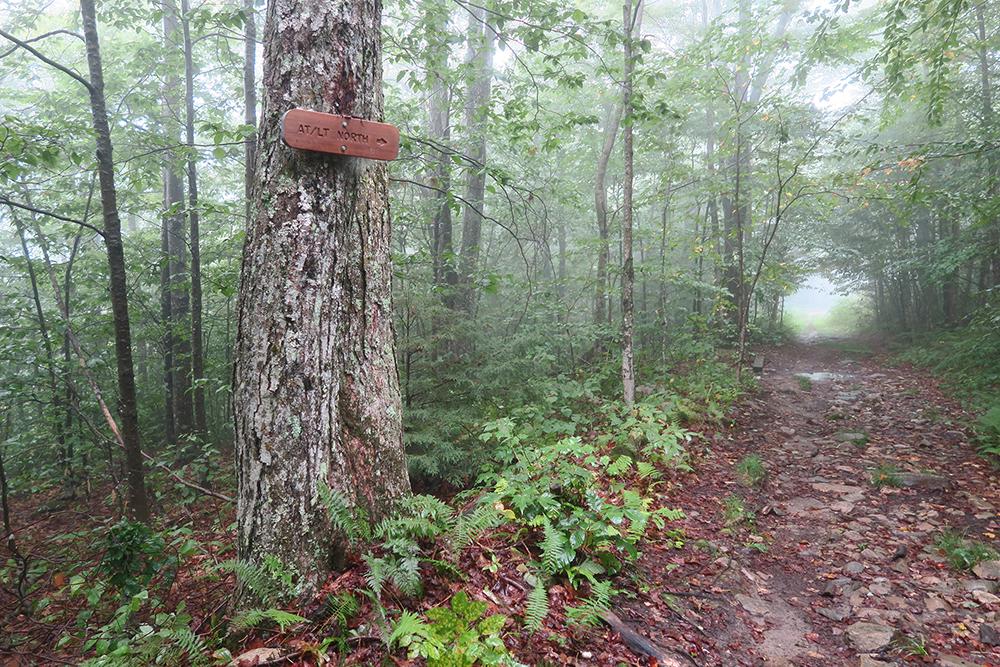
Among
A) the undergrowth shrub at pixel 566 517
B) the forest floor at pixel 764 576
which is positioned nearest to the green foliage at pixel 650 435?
the forest floor at pixel 764 576

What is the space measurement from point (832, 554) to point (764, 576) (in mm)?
911

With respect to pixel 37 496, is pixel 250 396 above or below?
above

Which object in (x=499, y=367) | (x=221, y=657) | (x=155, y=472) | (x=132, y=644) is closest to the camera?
(x=221, y=657)

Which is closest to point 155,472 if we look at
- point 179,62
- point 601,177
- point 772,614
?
point 179,62

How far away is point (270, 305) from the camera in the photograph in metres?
2.49

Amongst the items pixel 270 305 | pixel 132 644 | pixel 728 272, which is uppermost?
pixel 728 272

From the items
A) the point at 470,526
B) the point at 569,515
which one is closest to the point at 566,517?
the point at 569,515

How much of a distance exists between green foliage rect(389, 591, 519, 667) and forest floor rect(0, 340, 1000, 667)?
16cm

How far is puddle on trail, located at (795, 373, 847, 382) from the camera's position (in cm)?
1129

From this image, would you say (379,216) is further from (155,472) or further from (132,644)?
(155,472)

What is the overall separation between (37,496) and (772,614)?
12.4 meters

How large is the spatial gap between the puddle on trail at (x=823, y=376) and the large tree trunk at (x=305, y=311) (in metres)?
12.1

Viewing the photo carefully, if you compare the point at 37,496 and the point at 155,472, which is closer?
the point at 155,472

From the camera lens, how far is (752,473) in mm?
5812
